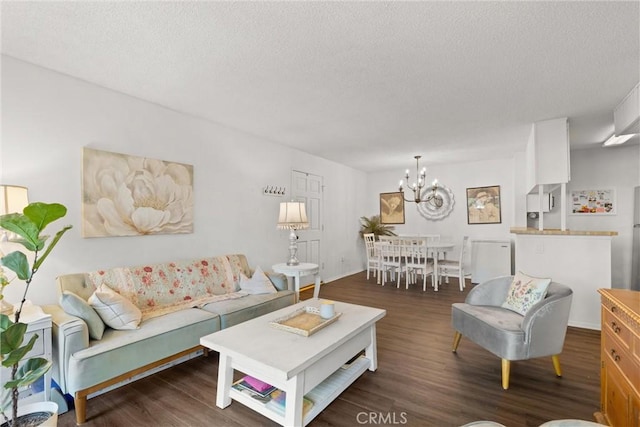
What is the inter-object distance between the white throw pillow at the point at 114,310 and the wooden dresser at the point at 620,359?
9.60 ft

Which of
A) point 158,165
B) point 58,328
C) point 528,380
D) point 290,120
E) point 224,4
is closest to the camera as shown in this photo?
point 224,4

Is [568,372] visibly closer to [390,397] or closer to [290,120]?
[390,397]

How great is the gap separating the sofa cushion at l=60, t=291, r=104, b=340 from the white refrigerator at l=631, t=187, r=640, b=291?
23.3 ft

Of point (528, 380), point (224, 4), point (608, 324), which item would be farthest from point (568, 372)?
point (224, 4)

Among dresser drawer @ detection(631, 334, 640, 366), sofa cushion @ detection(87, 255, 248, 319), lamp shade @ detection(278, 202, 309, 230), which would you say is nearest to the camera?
dresser drawer @ detection(631, 334, 640, 366)

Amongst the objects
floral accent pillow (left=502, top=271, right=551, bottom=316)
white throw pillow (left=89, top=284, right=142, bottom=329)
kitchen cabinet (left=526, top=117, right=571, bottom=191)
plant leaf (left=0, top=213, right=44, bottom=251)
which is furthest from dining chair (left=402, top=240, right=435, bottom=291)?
plant leaf (left=0, top=213, right=44, bottom=251)

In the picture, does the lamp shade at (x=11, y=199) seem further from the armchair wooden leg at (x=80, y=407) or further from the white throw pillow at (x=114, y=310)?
the armchair wooden leg at (x=80, y=407)

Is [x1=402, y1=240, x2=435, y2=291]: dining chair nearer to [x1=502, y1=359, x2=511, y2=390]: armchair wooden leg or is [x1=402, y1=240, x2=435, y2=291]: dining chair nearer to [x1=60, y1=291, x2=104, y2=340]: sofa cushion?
[x1=502, y1=359, x2=511, y2=390]: armchair wooden leg

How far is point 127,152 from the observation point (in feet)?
9.52

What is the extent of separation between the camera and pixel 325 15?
1739 millimetres

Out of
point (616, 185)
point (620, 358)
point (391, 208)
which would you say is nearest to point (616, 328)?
point (620, 358)

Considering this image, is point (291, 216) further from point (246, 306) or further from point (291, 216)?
point (246, 306)

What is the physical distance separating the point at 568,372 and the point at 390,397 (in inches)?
60.3

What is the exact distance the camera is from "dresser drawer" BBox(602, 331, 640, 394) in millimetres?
1322
